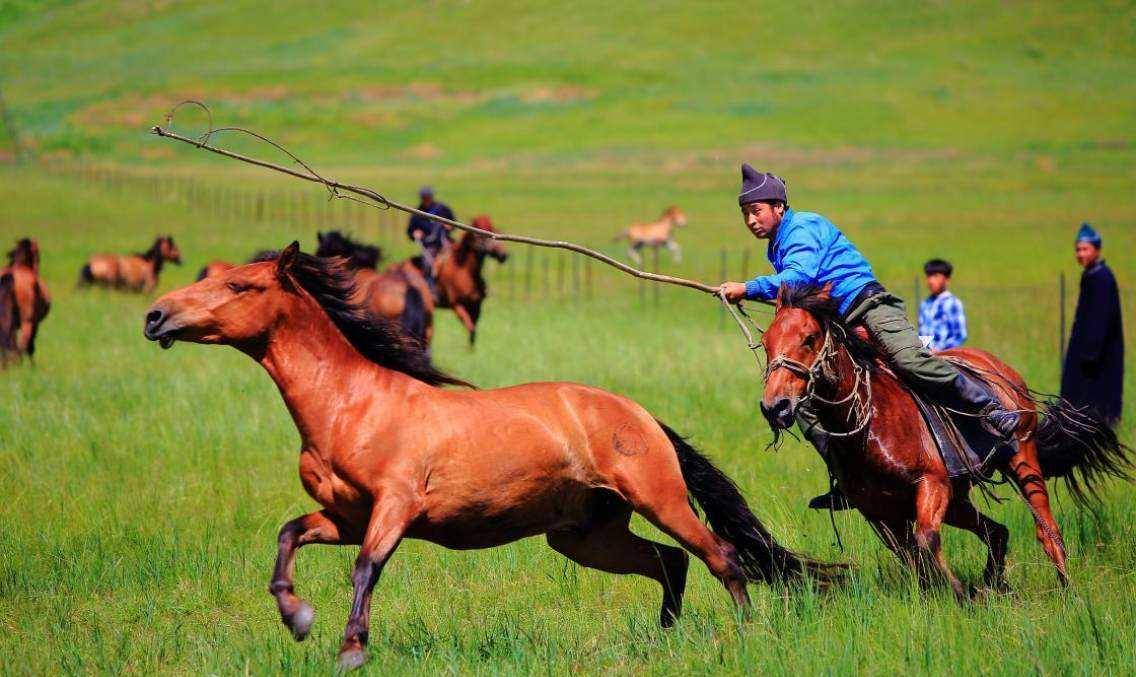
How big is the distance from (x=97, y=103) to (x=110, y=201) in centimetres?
6173

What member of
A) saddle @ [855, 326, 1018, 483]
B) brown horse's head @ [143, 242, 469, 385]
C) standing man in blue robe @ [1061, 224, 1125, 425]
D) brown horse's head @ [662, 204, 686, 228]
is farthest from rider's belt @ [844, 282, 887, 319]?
brown horse's head @ [662, 204, 686, 228]

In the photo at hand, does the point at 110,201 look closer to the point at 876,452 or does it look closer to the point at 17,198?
the point at 17,198

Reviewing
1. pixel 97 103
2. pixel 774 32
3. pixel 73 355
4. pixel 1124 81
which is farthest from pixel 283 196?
pixel 774 32

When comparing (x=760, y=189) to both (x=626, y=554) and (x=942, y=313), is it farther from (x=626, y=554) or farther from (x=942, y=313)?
(x=942, y=313)

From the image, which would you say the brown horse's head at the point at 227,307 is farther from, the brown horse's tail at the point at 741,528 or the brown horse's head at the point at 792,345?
the brown horse's head at the point at 792,345

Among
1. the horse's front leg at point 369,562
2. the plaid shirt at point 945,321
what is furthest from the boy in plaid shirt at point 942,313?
the horse's front leg at point 369,562

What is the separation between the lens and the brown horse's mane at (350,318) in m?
7.17

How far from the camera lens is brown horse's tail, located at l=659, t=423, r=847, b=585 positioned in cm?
769

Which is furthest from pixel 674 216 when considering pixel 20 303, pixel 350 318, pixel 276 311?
pixel 276 311

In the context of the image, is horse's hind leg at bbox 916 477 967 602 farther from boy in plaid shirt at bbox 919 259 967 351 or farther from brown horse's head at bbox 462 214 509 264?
brown horse's head at bbox 462 214 509 264

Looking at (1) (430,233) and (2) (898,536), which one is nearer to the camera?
(2) (898,536)

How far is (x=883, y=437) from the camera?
7.75 metres

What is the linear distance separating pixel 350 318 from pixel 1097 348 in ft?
27.7

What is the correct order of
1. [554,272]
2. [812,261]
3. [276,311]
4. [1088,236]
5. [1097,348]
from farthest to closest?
[554,272], [1097,348], [1088,236], [812,261], [276,311]
